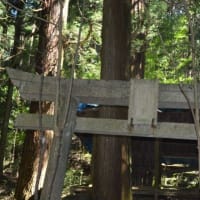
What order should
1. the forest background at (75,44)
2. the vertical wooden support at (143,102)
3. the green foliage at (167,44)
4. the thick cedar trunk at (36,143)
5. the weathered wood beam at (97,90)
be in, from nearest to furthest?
1. the vertical wooden support at (143,102)
2. the weathered wood beam at (97,90)
3. the green foliage at (167,44)
4. the forest background at (75,44)
5. the thick cedar trunk at (36,143)

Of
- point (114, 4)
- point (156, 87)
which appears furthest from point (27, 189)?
point (156, 87)

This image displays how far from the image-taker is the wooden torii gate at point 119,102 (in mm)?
3963

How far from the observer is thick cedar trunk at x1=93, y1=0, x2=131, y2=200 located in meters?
7.18

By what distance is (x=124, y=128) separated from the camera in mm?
4027

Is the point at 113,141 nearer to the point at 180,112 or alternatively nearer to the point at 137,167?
the point at 180,112

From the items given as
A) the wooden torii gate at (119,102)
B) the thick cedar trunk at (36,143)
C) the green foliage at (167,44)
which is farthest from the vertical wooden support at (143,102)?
the thick cedar trunk at (36,143)

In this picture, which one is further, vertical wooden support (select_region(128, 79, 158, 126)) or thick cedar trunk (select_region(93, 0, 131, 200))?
thick cedar trunk (select_region(93, 0, 131, 200))

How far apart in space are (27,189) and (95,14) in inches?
181

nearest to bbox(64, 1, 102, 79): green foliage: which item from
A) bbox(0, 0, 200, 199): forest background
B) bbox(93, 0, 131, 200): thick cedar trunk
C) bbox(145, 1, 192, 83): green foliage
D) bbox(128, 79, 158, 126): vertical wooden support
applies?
bbox(0, 0, 200, 199): forest background

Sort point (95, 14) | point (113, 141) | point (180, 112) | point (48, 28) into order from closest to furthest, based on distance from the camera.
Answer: point (113, 141)
point (180, 112)
point (48, 28)
point (95, 14)

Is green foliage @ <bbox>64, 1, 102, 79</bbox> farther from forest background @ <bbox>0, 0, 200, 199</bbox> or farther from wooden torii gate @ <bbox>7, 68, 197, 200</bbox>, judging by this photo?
wooden torii gate @ <bbox>7, 68, 197, 200</bbox>

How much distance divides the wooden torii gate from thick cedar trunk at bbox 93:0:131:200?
298cm

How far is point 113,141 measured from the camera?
24.0ft

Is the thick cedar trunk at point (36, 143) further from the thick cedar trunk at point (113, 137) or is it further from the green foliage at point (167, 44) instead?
the thick cedar trunk at point (113, 137)
